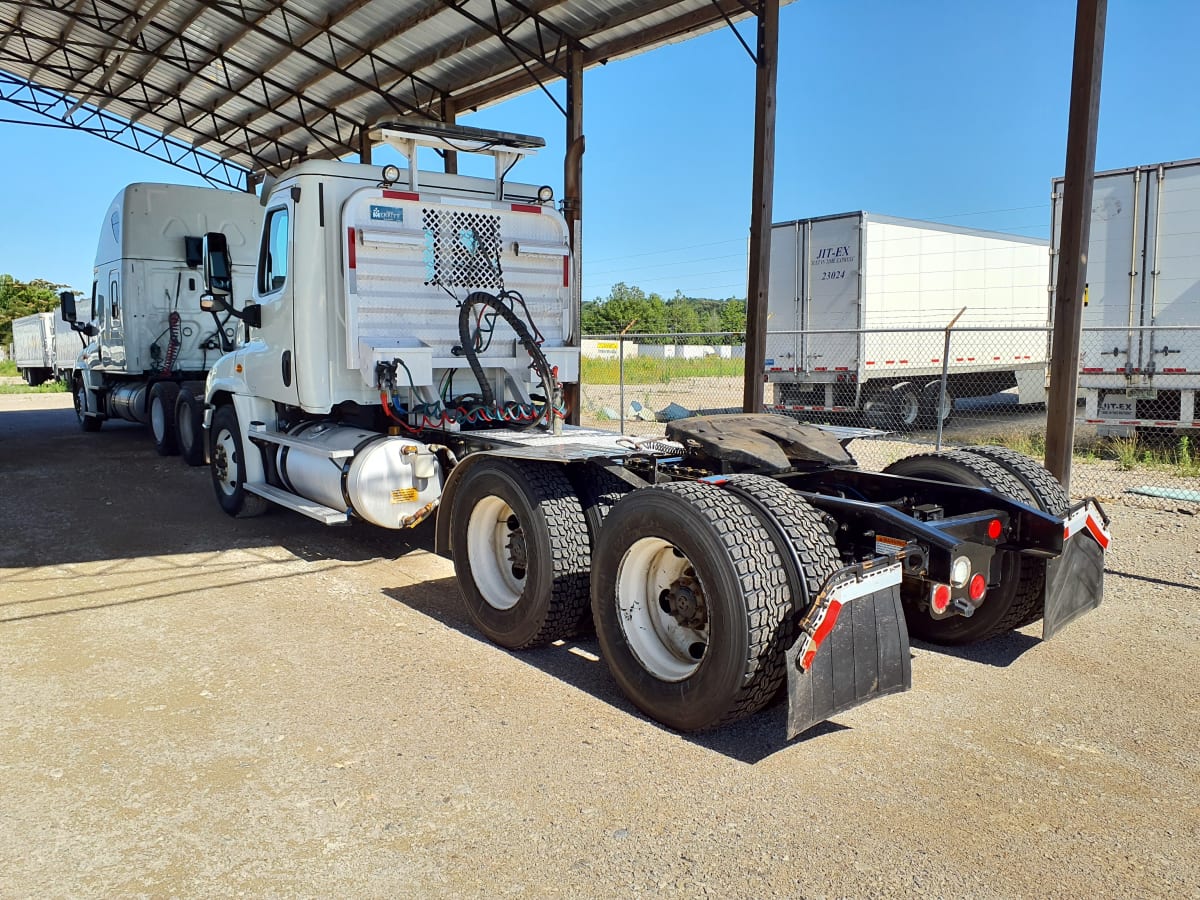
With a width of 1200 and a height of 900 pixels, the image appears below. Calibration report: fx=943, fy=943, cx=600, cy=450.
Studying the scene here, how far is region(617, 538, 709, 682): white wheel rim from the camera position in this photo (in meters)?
4.46

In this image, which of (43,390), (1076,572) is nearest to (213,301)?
(1076,572)

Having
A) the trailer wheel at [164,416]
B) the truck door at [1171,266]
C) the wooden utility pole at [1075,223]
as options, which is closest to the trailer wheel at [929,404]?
the truck door at [1171,266]

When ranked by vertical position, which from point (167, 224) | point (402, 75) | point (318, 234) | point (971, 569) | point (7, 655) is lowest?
point (7, 655)

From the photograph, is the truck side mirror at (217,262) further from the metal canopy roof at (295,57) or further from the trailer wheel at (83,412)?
the trailer wheel at (83,412)

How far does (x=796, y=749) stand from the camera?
13.3ft

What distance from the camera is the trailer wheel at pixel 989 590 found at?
4859 millimetres

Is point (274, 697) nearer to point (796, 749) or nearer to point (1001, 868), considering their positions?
point (796, 749)

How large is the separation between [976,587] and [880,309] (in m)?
12.9

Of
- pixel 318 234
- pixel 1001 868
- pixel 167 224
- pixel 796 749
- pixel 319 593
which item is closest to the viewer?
pixel 1001 868

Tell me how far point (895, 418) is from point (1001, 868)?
15213 mm

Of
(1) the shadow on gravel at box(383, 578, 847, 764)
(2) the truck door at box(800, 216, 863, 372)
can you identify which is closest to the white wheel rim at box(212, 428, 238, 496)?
(1) the shadow on gravel at box(383, 578, 847, 764)

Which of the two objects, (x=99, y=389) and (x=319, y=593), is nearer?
(x=319, y=593)

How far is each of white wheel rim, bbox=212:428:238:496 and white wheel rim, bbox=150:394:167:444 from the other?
15.7 feet

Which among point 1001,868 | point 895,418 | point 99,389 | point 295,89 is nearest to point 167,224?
point 99,389
